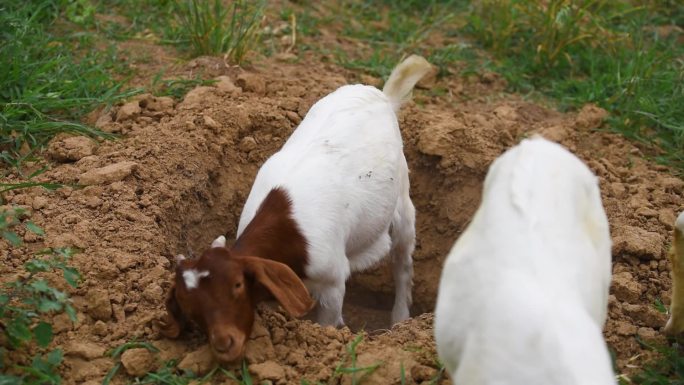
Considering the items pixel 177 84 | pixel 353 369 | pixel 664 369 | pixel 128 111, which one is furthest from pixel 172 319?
pixel 177 84

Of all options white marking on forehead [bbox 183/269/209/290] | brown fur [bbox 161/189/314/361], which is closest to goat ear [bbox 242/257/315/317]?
brown fur [bbox 161/189/314/361]

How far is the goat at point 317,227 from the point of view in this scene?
3.73 meters

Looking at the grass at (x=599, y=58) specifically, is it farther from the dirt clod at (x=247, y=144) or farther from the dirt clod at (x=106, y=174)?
the dirt clod at (x=106, y=174)

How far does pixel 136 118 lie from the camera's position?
5469 millimetres

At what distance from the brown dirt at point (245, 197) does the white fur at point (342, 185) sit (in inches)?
15.3

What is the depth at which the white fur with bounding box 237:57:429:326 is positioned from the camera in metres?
4.48

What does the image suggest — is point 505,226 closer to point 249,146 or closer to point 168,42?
point 249,146

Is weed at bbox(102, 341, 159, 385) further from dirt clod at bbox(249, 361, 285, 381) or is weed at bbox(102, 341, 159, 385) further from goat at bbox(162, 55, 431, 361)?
dirt clod at bbox(249, 361, 285, 381)

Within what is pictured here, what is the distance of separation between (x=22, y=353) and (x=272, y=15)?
382cm

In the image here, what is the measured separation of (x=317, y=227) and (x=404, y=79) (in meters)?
1.33

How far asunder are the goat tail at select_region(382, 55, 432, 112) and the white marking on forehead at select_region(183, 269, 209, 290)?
2.07m

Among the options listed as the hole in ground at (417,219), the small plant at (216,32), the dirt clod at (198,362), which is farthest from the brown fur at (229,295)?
the small plant at (216,32)

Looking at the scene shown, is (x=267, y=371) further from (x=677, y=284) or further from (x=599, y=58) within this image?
(x=599, y=58)

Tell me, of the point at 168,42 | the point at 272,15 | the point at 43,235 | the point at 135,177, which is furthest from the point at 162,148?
the point at 272,15
